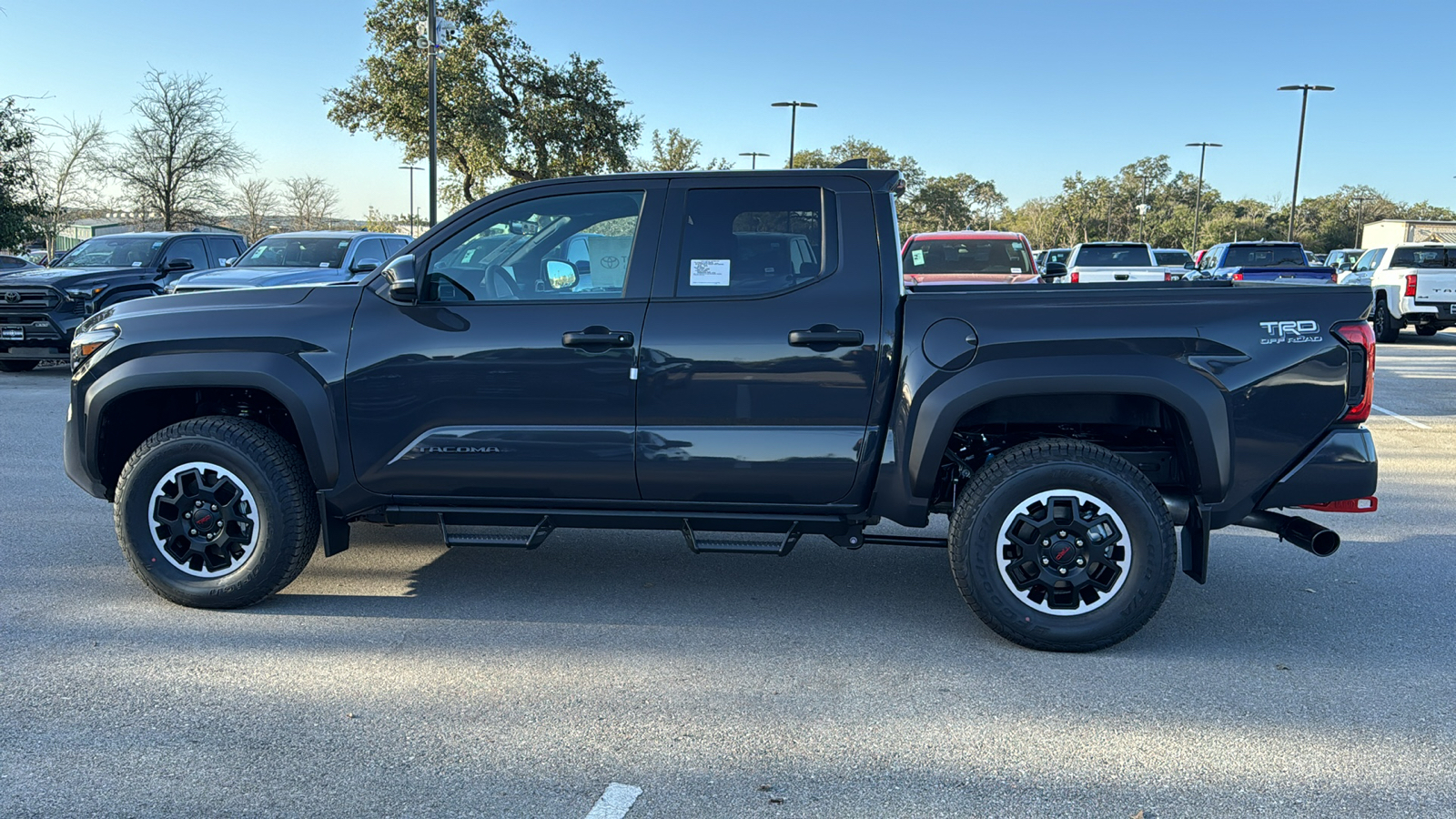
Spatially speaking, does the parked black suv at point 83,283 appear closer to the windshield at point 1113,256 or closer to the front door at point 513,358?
the front door at point 513,358

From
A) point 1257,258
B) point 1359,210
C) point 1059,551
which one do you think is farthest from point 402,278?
point 1359,210

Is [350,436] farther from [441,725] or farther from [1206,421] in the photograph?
[1206,421]

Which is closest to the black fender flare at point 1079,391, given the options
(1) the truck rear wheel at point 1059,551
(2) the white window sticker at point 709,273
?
(1) the truck rear wheel at point 1059,551

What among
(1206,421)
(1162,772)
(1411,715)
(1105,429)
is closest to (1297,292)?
(1206,421)

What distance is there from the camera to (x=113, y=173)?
4391 centimetres

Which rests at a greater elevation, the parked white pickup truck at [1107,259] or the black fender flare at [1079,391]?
the parked white pickup truck at [1107,259]

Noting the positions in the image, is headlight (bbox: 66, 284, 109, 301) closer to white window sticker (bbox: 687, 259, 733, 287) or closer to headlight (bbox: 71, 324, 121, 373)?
headlight (bbox: 71, 324, 121, 373)

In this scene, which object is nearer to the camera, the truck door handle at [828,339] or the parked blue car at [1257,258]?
the truck door handle at [828,339]

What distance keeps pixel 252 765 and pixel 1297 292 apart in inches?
163

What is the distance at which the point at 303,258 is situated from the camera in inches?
574

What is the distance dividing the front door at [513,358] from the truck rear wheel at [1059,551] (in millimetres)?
1477

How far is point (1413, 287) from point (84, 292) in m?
21.5

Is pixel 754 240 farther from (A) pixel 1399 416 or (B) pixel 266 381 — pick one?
(A) pixel 1399 416

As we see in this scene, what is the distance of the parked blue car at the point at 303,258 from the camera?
13516mm
